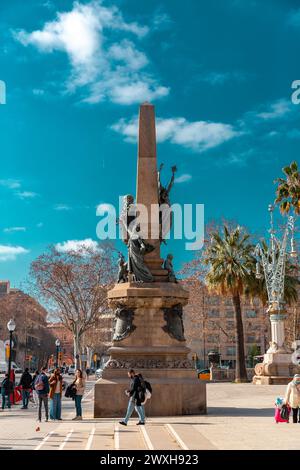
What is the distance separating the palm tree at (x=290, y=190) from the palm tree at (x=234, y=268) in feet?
23.2

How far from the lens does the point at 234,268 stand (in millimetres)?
40844

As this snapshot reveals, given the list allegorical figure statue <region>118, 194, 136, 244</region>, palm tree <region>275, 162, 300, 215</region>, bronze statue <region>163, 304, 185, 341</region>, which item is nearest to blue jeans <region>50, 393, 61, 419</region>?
bronze statue <region>163, 304, 185, 341</region>

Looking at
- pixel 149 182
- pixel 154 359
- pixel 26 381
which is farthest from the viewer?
pixel 26 381

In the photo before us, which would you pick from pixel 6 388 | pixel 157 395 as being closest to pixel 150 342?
pixel 157 395

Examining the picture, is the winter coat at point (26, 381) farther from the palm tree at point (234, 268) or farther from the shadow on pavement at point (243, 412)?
the palm tree at point (234, 268)

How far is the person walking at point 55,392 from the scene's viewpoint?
16.7m

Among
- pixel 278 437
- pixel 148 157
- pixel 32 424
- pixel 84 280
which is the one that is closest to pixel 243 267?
pixel 84 280

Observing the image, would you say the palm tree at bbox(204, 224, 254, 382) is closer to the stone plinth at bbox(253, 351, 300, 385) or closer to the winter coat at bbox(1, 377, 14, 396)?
the stone plinth at bbox(253, 351, 300, 385)

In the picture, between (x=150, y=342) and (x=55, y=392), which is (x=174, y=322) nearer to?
(x=150, y=342)

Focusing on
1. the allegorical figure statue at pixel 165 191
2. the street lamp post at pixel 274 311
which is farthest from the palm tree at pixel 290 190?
the allegorical figure statue at pixel 165 191

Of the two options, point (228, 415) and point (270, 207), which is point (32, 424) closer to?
point (228, 415)

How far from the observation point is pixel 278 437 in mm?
11211

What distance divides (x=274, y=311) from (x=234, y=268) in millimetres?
Answer: 3929

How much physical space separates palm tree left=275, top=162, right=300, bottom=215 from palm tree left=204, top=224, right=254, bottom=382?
7.08m
